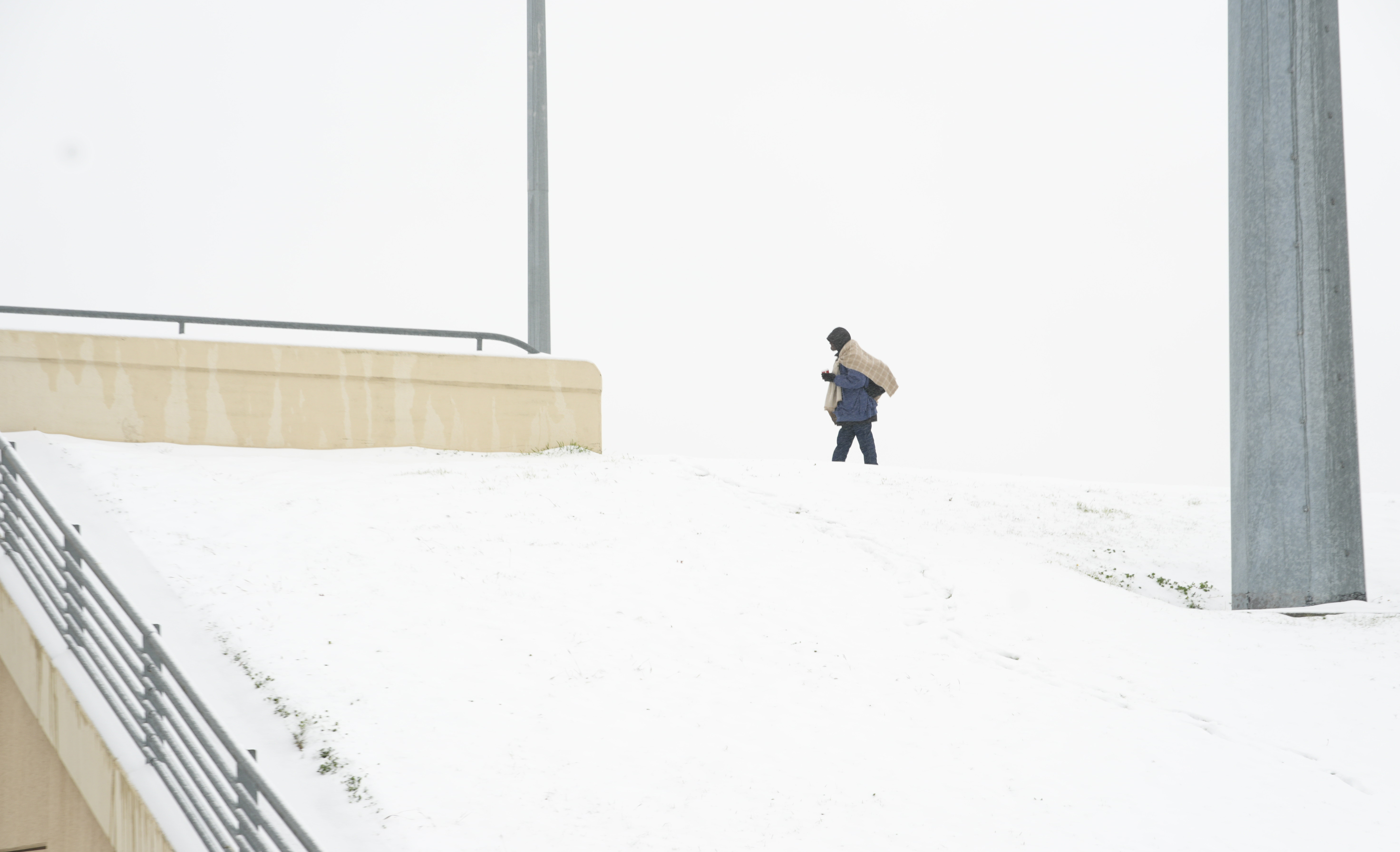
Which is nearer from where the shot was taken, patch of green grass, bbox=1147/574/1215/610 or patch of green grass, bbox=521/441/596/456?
patch of green grass, bbox=1147/574/1215/610

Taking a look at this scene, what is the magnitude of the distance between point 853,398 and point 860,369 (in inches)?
14.2

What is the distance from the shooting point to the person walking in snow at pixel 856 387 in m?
12.9

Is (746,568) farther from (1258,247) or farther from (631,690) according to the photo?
(1258,247)

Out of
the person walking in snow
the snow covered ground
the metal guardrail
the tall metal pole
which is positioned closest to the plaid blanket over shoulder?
the person walking in snow

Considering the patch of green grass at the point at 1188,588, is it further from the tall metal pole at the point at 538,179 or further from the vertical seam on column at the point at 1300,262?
the tall metal pole at the point at 538,179

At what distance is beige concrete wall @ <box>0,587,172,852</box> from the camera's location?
5652mm

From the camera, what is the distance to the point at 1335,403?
31.1 feet

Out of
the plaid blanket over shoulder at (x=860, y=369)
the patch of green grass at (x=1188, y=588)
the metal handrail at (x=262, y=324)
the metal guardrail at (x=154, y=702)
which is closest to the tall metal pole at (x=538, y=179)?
the metal handrail at (x=262, y=324)

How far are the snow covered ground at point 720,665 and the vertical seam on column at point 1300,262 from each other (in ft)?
2.95

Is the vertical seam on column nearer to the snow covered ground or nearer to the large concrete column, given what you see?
the large concrete column

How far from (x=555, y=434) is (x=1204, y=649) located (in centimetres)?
732

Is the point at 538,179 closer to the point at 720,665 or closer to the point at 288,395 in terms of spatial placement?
the point at 288,395

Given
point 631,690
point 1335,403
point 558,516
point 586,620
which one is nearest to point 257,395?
point 558,516

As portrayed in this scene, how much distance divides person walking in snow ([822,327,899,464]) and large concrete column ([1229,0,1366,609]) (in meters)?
4.11
